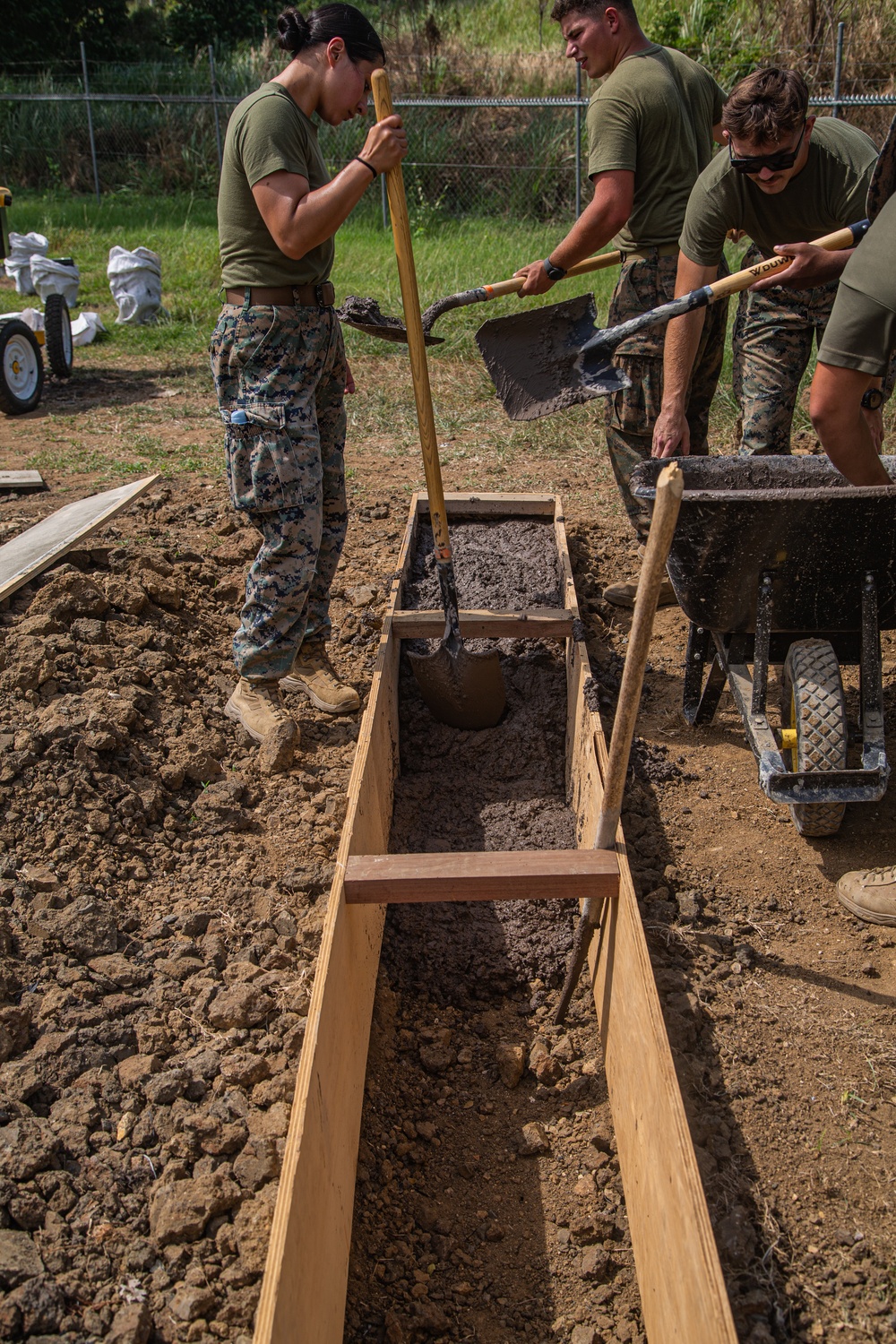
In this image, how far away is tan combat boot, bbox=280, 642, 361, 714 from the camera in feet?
12.7

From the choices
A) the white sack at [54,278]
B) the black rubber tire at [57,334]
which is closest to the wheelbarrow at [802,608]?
the black rubber tire at [57,334]

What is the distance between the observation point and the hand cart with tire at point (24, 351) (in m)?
7.66

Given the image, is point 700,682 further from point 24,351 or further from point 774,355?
point 24,351

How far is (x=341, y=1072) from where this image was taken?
2145mm

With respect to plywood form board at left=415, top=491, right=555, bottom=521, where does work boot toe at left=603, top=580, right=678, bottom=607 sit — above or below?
below

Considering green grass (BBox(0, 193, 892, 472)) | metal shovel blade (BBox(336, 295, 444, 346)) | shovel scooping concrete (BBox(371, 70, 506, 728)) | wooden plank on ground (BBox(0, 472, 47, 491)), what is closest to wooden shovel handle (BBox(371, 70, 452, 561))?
shovel scooping concrete (BBox(371, 70, 506, 728))

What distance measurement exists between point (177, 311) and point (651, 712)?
8544 mm

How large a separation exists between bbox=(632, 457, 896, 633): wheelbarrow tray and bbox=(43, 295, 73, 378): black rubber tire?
6917 mm

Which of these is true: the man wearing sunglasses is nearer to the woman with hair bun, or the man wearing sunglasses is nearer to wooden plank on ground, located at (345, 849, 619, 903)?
the woman with hair bun

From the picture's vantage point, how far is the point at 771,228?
3.94 metres

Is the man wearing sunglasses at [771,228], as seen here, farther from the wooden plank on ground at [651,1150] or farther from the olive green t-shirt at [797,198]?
the wooden plank on ground at [651,1150]

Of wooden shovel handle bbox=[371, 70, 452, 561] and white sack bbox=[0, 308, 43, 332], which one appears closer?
wooden shovel handle bbox=[371, 70, 452, 561]

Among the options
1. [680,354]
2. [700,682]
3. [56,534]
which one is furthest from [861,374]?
[56,534]

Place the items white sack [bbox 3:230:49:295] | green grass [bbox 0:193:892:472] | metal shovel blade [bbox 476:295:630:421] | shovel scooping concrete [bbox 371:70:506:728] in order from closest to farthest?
shovel scooping concrete [bbox 371:70:506:728] → metal shovel blade [bbox 476:295:630:421] → green grass [bbox 0:193:892:472] → white sack [bbox 3:230:49:295]
